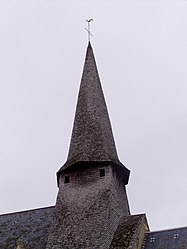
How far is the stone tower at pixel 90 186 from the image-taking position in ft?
99.8

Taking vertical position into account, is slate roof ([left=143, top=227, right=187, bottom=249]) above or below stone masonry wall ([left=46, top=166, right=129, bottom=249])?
below

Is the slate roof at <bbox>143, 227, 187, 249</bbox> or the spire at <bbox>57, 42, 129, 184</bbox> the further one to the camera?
the spire at <bbox>57, 42, 129, 184</bbox>

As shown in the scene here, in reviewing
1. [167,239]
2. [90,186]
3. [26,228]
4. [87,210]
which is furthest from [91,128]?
[167,239]

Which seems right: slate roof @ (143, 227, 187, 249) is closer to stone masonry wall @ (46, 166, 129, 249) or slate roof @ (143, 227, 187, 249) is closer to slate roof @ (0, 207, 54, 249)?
stone masonry wall @ (46, 166, 129, 249)

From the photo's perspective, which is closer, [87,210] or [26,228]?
[87,210]

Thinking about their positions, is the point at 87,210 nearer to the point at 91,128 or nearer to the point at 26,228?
the point at 26,228

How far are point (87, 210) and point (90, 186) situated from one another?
1.48 metres

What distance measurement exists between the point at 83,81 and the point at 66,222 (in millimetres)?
10184

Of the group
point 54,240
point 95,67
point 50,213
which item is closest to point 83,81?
point 95,67

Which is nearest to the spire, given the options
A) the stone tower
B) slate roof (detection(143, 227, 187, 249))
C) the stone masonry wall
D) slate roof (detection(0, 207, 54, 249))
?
the stone tower

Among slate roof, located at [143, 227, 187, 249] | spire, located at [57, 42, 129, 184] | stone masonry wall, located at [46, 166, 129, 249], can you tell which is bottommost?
slate roof, located at [143, 227, 187, 249]

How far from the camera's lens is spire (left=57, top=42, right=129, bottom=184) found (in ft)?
109

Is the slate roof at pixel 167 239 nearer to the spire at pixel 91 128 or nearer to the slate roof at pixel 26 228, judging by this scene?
the spire at pixel 91 128

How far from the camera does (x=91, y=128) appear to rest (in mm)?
34938
